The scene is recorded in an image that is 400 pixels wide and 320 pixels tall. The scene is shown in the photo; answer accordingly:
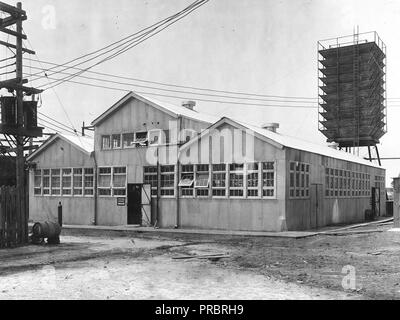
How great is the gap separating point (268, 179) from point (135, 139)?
8092mm

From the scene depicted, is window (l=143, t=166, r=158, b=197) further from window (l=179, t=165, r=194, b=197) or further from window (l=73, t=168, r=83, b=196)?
window (l=73, t=168, r=83, b=196)

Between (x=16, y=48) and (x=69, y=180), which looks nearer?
(x=16, y=48)

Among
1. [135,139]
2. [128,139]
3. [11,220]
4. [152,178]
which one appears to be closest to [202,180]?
[152,178]

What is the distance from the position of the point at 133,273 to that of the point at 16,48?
1032cm

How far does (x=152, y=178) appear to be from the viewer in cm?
2534

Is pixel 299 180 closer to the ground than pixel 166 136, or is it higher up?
closer to the ground

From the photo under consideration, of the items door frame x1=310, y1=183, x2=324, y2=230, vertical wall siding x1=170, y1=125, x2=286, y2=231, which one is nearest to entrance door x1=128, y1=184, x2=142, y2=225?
vertical wall siding x1=170, y1=125, x2=286, y2=231

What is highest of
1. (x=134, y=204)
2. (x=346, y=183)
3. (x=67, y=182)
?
(x=67, y=182)

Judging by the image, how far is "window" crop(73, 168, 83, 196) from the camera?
1104 inches

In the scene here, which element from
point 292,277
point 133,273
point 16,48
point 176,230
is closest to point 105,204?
point 176,230

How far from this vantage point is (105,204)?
2702 centimetres

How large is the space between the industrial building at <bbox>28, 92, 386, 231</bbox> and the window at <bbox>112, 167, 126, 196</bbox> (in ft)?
0.18

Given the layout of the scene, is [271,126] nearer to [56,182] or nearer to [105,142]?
[105,142]
